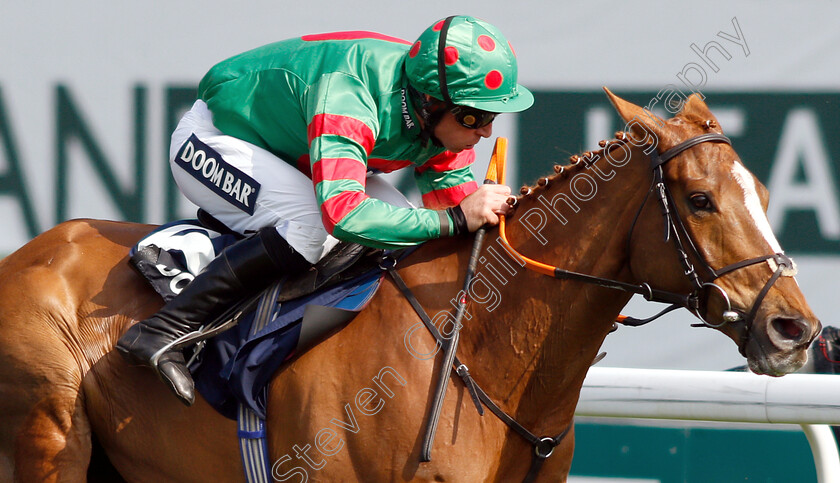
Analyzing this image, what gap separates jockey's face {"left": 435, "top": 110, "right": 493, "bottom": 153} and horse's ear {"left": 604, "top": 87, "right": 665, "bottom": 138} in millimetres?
473

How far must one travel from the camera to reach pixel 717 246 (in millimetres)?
2330

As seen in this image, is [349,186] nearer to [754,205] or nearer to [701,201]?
[701,201]

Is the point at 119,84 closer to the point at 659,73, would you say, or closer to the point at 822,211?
the point at 659,73

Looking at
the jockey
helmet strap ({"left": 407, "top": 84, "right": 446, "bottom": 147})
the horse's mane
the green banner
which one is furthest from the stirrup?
the green banner

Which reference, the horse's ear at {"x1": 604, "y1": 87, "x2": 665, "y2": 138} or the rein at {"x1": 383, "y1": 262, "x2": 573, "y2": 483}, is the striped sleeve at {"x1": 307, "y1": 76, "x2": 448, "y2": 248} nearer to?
the rein at {"x1": 383, "y1": 262, "x2": 573, "y2": 483}

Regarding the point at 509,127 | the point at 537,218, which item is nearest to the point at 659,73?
the point at 509,127

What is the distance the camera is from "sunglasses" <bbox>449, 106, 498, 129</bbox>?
9.14ft

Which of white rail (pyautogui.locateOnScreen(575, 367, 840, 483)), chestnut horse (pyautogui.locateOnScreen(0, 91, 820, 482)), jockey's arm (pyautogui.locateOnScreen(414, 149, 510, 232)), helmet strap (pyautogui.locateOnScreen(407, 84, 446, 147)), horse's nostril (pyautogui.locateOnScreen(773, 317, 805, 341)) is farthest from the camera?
jockey's arm (pyautogui.locateOnScreen(414, 149, 510, 232))

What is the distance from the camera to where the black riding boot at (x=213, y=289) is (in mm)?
2752

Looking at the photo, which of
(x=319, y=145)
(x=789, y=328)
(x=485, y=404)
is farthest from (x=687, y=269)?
(x=319, y=145)

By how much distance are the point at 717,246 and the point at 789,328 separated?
274 mm

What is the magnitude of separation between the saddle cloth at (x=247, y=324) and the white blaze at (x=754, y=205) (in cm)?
110

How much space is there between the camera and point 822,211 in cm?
462

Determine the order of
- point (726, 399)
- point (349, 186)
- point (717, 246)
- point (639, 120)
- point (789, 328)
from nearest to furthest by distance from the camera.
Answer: point (789, 328)
point (717, 246)
point (639, 120)
point (349, 186)
point (726, 399)
